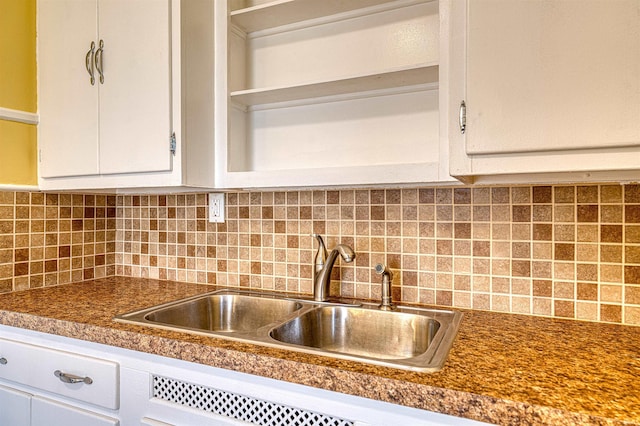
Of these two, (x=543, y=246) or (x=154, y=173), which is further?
(x=154, y=173)

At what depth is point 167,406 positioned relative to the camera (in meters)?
1.00

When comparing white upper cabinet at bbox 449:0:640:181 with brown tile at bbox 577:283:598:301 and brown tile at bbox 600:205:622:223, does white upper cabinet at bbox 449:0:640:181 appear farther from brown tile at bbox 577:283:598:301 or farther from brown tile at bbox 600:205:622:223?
brown tile at bbox 577:283:598:301

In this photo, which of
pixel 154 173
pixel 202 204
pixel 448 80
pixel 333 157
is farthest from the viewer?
pixel 202 204

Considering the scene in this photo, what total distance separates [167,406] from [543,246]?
3.77 feet

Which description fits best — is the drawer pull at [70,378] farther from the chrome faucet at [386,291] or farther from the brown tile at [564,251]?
the brown tile at [564,251]

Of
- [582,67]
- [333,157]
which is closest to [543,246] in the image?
[582,67]

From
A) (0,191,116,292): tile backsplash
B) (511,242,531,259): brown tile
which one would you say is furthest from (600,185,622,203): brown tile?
(0,191,116,292): tile backsplash

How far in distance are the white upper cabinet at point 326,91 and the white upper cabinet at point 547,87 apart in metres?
0.23

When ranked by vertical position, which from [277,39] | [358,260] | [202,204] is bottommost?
[358,260]

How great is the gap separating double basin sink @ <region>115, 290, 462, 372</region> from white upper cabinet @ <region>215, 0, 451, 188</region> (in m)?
0.42

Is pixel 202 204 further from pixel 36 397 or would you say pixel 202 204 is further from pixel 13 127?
pixel 36 397

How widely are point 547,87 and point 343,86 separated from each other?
0.63 metres

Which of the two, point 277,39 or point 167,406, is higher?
point 277,39

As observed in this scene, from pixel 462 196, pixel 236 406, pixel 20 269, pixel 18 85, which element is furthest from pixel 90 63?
pixel 462 196
